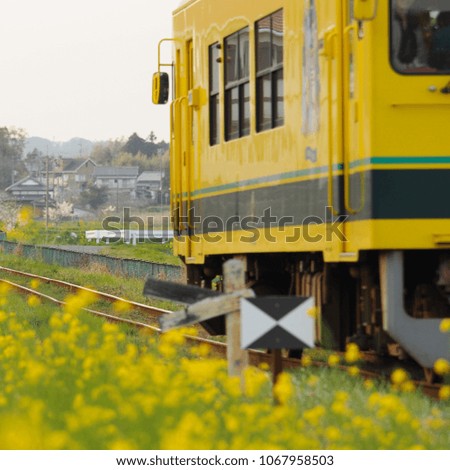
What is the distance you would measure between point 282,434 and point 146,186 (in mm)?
160784

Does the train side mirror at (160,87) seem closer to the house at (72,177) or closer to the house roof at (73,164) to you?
the house at (72,177)

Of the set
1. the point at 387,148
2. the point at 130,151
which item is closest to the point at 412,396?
the point at 387,148

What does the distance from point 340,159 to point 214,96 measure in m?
3.29

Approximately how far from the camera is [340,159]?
10109mm

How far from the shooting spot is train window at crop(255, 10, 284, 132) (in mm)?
11406

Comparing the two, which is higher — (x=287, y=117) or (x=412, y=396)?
(x=287, y=117)

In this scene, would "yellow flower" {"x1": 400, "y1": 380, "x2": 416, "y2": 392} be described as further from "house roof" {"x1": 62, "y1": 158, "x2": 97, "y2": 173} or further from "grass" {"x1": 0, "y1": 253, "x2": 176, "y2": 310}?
"house roof" {"x1": 62, "y1": 158, "x2": 97, "y2": 173}

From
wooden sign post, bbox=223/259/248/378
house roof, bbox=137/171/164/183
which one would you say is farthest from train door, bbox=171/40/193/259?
house roof, bbox=137/171/164/183

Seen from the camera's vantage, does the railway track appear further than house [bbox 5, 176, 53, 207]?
No

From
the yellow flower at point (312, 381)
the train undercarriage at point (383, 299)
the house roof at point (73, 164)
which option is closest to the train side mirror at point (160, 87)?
the train undercarriage at point (383, 299)

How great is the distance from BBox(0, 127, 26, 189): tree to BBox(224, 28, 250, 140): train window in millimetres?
158163

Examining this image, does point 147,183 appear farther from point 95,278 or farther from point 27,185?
point 95,278
